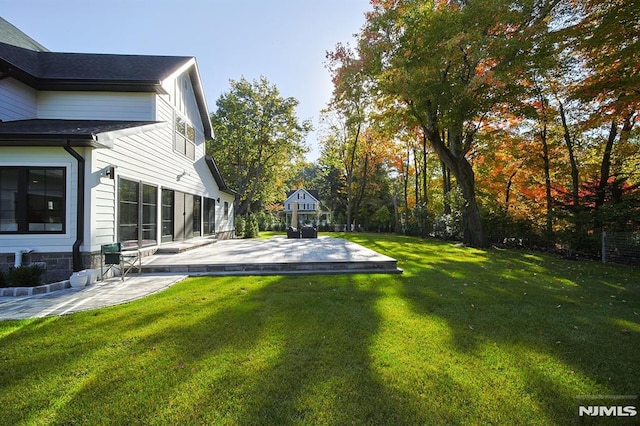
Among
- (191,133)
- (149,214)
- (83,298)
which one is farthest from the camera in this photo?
(191,133)

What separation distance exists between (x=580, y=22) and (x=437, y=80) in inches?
176

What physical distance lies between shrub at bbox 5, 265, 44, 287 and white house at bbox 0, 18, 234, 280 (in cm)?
48

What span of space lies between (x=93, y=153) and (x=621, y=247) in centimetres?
1643

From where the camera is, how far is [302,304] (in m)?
4.80

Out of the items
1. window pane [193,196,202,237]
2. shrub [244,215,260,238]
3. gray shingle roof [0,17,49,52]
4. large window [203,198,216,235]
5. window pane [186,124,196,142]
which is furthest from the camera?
shrub [244,215,260,238]

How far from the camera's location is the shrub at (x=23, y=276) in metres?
5.71

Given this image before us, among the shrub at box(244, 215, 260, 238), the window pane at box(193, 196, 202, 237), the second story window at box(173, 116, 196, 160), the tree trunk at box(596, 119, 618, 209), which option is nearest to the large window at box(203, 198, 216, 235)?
the window pane at box(193, 196, 202, 237)

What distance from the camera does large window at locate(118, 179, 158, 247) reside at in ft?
25.5

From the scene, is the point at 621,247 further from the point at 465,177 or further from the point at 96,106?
the point at 96,106

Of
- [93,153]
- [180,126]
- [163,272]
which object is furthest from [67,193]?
[180,126]

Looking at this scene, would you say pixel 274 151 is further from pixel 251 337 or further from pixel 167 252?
pixel 251 337

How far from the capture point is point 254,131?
913 inches

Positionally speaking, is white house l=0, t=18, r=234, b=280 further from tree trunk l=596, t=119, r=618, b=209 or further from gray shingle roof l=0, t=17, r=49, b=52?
tree trunk l=596, t=119, r=618, b=209

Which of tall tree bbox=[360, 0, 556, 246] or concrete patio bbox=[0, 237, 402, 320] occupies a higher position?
tall tree bbox=[360, 0, 556, 246]
